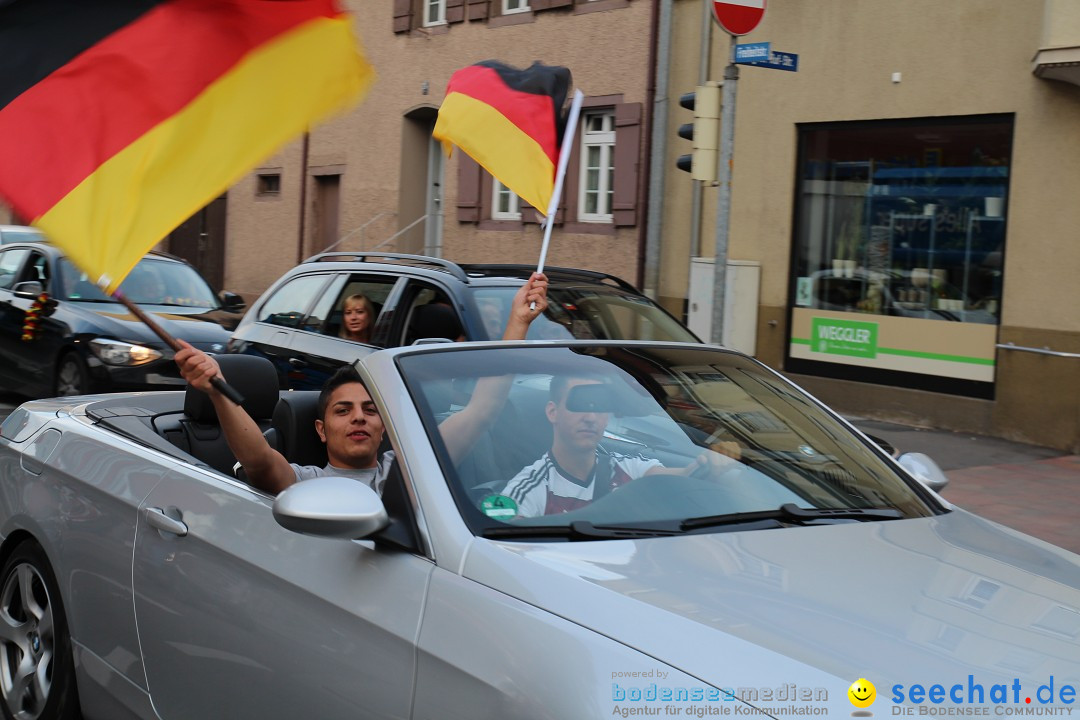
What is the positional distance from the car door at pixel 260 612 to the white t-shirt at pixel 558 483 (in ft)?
1.19

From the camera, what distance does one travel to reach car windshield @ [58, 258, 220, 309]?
484 inches

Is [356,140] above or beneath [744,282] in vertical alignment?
above

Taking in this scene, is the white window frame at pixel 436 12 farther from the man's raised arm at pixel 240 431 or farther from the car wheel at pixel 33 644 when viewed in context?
the man's raised arm at pixel 240 431

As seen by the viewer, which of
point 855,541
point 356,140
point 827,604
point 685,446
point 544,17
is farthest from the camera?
point 356,140

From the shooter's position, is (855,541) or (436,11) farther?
(436,11)

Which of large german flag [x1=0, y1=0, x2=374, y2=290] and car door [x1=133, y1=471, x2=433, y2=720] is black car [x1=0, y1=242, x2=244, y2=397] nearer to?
large german flag [x1=0, y1=0, x2=374, y2=290]

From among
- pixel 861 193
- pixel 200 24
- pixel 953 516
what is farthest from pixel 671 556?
pixel 861 193

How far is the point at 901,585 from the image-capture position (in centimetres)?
272

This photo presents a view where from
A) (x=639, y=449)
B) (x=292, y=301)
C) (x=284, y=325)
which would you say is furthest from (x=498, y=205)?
(x=639, y=449)

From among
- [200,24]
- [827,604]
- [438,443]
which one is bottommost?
[827,604]

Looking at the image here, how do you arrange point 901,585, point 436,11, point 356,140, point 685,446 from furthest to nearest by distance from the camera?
point 356,140
point 436,11
point 685,446
point 901,585

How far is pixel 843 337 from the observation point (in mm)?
14141

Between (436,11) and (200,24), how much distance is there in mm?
18408

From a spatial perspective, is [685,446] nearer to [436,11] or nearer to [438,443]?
[438,443]
